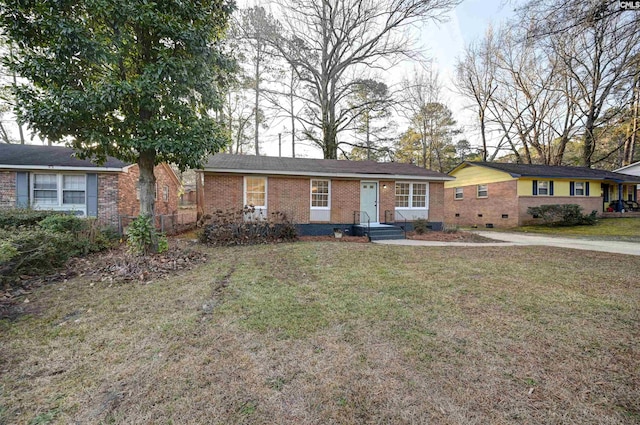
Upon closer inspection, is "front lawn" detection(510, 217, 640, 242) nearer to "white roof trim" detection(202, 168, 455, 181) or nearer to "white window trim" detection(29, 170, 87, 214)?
"white roof trim" detection(202, 168, 455, 181)

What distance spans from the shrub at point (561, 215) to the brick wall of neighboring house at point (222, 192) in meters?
17.1

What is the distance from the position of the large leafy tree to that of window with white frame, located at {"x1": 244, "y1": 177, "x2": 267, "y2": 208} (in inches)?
180

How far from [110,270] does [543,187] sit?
22857mm

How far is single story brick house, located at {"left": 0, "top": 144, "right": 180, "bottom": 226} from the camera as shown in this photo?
454 inches

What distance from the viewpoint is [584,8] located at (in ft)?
18.5

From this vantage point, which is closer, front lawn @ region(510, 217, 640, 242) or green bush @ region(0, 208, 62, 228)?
green bush @ region(0, 208, 62, 228)

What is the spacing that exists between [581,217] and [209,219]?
20.7 m

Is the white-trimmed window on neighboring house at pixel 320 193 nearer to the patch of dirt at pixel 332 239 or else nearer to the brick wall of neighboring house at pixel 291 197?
the brick wall of neighboring house at pixel 291 197

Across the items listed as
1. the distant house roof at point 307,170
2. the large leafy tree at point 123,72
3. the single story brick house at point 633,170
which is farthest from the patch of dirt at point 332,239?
the single story brick house at point 633,170

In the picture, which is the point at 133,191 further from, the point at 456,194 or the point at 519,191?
the point at 519,191

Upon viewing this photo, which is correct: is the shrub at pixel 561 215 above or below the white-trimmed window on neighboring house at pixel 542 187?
below

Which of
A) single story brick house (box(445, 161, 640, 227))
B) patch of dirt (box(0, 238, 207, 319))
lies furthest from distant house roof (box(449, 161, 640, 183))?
patch of dirt (box(0, 238, 207, 319))

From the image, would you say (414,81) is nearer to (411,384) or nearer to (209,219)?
(209,219)

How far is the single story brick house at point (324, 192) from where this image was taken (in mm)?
11508
